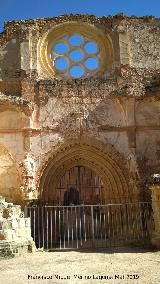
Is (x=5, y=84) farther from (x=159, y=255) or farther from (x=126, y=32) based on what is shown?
(x=159, y=255)

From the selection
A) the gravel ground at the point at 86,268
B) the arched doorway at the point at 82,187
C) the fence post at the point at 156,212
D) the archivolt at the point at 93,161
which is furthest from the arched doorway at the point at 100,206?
the arched doorway at the point at 82,187

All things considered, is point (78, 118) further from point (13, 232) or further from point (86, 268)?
point (86, 268)

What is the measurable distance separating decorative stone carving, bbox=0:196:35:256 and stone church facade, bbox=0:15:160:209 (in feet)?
9.04

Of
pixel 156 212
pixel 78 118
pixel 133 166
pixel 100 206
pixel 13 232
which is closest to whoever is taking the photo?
pixel 13 232

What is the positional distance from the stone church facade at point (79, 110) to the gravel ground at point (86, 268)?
4248 mm

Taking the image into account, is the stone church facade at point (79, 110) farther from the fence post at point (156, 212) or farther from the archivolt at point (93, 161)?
the fence post at point (156, 212)

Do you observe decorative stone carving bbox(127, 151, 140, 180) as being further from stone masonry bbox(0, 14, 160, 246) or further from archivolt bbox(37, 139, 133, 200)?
archivolt bbox(37, 139, 133, 200)

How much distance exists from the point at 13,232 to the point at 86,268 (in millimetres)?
2827

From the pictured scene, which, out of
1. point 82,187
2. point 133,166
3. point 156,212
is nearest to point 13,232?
point 156,212

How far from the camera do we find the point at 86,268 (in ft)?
23.2

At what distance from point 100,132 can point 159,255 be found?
19.8ft

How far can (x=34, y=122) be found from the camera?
13.6 meters

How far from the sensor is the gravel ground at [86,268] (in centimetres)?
592

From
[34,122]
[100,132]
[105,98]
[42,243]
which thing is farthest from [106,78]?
[42,243]
